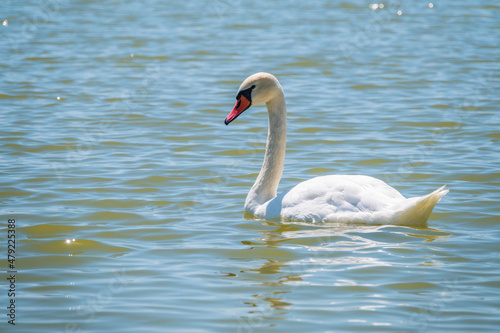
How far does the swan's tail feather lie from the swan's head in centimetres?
191

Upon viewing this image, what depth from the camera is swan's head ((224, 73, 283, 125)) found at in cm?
807

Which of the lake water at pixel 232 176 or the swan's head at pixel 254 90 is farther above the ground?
the swan's head at pixel 254 90

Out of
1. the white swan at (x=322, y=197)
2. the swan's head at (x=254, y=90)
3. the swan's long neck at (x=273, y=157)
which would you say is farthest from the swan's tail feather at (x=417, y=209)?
the swan's head at (x=254, y=90)

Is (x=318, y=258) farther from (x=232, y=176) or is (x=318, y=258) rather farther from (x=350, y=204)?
(x=232, y=176)

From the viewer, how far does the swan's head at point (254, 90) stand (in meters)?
8.07

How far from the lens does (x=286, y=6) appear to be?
29.6m

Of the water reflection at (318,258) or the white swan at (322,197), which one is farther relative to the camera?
the white swan at (322,197)

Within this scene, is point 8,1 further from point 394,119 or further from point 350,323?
point 350,323

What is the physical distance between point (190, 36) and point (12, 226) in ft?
50.1

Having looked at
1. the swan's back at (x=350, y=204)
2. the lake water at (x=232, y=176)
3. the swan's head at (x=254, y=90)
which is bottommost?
the lake water at (x=232, y=176)

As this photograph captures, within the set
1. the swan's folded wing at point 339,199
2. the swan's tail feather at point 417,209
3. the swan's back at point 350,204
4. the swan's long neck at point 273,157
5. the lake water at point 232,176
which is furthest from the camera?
the swan's long neck at point 273,157

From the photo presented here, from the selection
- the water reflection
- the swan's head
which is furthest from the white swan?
the water reflection

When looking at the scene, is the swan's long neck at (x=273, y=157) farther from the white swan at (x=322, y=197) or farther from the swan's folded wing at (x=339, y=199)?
the swan's folded wing at (x=339, y=199)

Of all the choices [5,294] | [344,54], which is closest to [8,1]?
[344,54]
